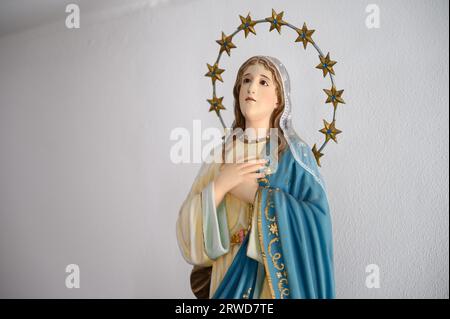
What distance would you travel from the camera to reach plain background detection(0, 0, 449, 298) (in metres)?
1.95

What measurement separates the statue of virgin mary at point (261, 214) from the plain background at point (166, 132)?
1.74 feet

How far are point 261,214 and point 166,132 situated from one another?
1.07 m

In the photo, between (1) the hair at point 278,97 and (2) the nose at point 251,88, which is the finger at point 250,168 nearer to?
(1) the hair at point 278,97

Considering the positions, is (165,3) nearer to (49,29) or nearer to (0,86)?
(49,29)

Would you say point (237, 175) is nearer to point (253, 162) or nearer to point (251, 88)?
point (253, 162)

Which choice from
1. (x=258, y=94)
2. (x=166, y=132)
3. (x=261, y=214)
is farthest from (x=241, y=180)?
(x=166, y=132)

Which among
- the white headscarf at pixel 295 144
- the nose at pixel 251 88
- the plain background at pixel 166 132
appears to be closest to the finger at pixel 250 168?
the white headscarf at pixel 295 144

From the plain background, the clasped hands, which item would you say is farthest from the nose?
the plain background

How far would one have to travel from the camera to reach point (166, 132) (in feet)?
7.90

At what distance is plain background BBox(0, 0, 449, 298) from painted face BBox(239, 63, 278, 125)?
0.53 m

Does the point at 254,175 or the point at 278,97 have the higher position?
the point at 278,97

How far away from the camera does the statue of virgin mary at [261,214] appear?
1.43m

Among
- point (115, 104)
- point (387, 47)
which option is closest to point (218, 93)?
point (115, 104)
